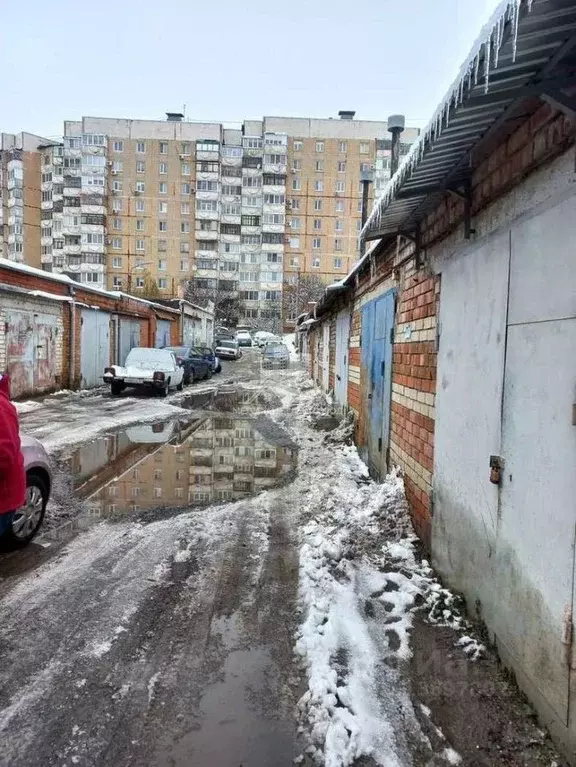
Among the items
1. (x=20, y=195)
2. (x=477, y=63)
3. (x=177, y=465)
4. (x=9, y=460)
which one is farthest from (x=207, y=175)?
(x=477, y=63)

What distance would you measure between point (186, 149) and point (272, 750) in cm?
7503

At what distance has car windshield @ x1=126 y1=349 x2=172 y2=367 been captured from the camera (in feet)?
58.1

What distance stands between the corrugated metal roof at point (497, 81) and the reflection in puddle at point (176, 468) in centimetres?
446

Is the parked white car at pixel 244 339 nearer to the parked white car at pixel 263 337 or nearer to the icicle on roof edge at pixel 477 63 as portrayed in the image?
the parked white car at pixel 263 337

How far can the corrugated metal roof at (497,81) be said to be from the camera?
173 cm

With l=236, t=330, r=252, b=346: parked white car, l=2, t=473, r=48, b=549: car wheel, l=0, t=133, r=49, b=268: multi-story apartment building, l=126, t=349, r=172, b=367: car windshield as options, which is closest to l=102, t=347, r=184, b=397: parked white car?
l=126, t=349, r=172, b=367: car windshield

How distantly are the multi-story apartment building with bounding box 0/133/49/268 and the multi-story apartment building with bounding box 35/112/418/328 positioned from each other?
2.79 m

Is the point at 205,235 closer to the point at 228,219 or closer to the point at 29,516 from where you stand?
the point at 228,219

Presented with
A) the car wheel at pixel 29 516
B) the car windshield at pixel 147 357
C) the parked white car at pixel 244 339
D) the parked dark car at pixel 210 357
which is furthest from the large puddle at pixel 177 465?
the parked white car at pixel 244 339

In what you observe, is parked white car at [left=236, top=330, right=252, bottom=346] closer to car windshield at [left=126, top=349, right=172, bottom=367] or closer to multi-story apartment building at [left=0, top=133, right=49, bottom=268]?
car windshield at [left=126, top=349, right=172, bottom=367]

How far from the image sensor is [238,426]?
11688mm

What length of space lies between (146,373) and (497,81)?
15771 millimetres

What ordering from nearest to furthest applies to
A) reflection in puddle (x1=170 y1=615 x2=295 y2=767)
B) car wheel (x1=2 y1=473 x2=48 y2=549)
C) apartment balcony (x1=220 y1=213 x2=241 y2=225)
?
1. reflection in puddle (x1=170 y1=615 x2=295 y2=767)
2. car wheel (x1=2 y1=473 x2=48 y2=549)
3. apartment balcony (x1=220 y1=213 x2=241 y2=225)

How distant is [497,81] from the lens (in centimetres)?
212
